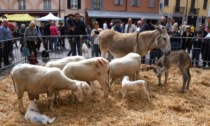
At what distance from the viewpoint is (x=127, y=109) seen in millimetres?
5117

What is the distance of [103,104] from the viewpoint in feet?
17.4

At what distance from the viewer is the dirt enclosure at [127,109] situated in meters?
4.56

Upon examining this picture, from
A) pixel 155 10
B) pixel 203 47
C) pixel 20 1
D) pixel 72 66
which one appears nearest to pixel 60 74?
pixel 72 66

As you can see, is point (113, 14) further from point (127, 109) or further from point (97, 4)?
point (127, 109)

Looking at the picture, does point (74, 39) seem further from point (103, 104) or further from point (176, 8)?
point (176, 8)

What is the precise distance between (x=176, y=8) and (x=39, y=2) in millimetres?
26206

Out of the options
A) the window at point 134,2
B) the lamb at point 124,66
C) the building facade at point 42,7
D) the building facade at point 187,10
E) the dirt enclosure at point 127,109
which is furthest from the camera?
the building facade at point 187,10

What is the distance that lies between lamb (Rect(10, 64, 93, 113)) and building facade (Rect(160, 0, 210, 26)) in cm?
4269

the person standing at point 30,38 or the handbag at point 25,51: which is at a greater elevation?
→ the person standing at point 30,38

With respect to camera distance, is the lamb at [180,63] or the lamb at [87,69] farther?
the lamb at [180,63]

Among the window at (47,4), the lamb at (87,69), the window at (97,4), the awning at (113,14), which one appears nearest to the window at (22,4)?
the window at (47,4)

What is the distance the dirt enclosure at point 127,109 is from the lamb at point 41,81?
382 millimetres

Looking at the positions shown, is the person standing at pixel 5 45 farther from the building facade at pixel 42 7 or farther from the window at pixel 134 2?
the window at pixel 134 2

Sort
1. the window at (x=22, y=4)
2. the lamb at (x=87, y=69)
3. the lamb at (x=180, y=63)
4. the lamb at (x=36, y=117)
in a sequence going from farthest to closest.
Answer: the window at (x=22, y=4), the lamb at (x=180, y=63), the lamb at (x=87, y=69), the lamb at (x=36, y=117)
